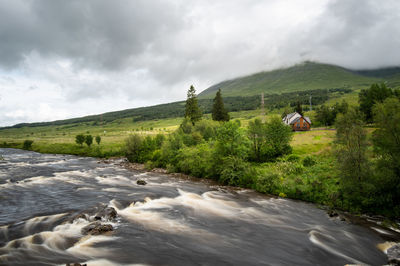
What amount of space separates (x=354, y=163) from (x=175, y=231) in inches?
773

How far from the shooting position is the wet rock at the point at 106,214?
68.0 feet

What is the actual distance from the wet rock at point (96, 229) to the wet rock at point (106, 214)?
5.60 ft

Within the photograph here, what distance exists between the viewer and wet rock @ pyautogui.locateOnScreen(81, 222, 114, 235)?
687 inches

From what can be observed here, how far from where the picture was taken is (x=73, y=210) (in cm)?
2242

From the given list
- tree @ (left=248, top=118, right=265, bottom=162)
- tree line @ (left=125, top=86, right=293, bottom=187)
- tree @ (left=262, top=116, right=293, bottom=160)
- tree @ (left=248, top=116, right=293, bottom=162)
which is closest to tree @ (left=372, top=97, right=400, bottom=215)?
tree line @ (left=125, top=86, right=293, bottom=187)

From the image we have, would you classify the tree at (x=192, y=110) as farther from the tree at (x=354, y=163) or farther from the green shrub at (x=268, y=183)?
the tree at (x=354, y=163)

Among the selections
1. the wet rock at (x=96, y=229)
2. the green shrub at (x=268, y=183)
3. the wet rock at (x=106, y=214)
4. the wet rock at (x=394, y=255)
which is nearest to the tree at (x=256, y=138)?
the green shrub at (x=268, y=183)

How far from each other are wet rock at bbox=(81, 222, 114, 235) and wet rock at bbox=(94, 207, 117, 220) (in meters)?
1.71

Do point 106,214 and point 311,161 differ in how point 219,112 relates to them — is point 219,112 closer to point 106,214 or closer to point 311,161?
point 311,161

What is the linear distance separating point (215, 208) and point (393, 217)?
57.2 ft

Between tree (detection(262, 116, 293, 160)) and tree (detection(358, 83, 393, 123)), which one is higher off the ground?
tree (detection(358, 83, 393, 123))

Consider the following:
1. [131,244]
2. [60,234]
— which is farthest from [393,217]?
[60,234]

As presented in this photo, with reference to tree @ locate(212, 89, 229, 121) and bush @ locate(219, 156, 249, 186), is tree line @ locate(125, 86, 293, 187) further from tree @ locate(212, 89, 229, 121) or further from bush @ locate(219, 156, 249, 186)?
tree @ locate(212, 89, 229, 121)

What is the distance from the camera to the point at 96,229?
17.9m
